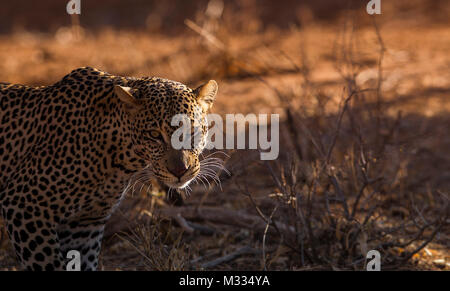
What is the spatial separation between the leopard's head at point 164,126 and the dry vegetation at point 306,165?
0.72 metres

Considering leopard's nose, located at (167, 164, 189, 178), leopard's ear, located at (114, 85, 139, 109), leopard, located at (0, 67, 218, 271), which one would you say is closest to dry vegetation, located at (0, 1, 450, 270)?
leopard, located at (0, 67, 218, 271)

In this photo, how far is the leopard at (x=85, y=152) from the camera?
443 centimetres

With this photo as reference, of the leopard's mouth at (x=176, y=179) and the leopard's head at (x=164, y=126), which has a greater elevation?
the leopard's head at (x=164, y=126)

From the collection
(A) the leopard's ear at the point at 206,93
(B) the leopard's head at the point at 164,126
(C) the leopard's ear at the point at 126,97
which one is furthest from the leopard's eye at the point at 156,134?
(A) the leopard's ear at the point at 206,93

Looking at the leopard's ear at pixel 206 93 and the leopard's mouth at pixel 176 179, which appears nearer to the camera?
the leopard's mouth at pixel 176 179

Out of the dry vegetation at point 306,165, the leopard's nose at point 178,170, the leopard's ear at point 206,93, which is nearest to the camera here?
the leopard's nose at point 178,170

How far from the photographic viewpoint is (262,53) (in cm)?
1189

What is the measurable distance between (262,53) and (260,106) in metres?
2.09

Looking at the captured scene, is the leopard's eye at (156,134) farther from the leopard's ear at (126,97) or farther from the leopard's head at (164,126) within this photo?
the leopard's ear at (126,97)

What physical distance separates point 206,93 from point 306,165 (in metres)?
2.15

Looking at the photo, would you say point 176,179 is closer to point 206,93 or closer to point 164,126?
point 164,126

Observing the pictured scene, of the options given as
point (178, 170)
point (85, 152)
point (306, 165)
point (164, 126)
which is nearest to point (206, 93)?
point (164, 126)

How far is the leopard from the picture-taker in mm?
4434
